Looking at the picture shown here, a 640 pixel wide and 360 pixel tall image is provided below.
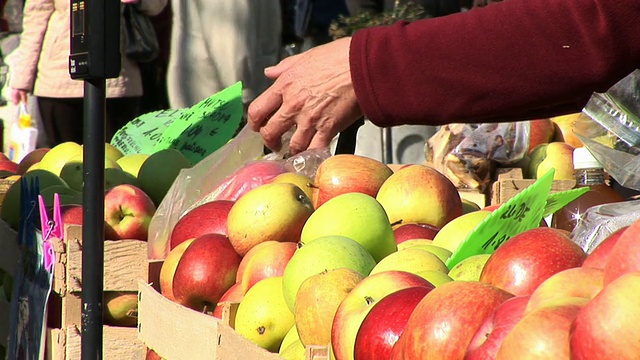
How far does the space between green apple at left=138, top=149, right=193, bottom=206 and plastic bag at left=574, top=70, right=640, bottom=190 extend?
1747mm

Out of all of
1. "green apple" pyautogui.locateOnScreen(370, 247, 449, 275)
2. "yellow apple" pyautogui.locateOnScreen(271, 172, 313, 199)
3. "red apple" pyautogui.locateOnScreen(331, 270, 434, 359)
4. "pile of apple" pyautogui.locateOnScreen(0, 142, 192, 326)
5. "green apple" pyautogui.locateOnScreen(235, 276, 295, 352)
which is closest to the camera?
"red apple" pyautogui.locateOnScreen(331, 270, 434, 359)

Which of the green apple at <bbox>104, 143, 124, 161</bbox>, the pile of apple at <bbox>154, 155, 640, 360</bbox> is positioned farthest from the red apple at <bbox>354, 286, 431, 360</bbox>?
the green apple at <bbox>104, 143, 124, 161</bbox>

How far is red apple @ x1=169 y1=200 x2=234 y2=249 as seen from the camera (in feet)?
8.55

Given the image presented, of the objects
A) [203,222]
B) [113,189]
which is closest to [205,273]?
[203,222]

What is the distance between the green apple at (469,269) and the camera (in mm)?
1730

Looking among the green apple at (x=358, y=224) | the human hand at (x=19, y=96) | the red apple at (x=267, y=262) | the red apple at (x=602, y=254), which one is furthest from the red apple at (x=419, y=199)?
the human hand at (x=19, y=96)

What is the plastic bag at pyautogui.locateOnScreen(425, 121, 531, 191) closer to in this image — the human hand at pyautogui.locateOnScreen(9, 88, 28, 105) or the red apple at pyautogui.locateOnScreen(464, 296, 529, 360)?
the red apple at pyautogui.locateOnScreen(464, 296, 529, 360)

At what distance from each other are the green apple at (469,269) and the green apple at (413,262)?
5 centimetres

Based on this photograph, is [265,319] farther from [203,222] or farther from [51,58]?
[51,58]

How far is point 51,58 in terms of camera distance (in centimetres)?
562

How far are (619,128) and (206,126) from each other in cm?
208

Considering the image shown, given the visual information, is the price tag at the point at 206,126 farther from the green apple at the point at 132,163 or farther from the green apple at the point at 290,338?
the green apple at the point at 290,338

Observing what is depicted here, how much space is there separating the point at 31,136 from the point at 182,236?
382cm

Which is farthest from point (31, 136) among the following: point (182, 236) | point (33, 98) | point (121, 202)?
point (182, 236)
